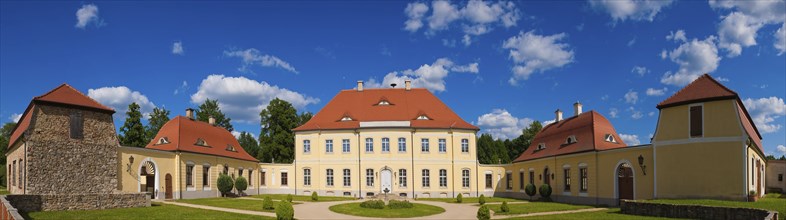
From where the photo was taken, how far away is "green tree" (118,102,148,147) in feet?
151

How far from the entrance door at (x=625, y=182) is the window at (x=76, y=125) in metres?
27.7

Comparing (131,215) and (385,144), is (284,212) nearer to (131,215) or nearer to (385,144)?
(131,215)

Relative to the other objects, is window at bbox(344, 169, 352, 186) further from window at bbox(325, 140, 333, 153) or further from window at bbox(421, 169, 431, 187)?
window at bbox(421, 169, 431, 187)

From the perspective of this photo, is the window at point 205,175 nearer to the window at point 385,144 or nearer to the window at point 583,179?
the window at point 385,144

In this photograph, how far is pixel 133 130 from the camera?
46031mm

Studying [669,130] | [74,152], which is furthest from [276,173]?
[669,130]

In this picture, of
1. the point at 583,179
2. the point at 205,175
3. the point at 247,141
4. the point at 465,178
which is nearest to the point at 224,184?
the point at 205,175

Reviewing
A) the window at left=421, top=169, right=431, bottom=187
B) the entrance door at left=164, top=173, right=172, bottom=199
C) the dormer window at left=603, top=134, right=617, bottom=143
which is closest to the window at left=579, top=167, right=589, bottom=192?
the dormer window at left=603, top=134, right=617, bottom=143

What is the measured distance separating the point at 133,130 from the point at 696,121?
44.0 m

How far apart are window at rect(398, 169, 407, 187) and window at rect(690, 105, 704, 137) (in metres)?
22.3

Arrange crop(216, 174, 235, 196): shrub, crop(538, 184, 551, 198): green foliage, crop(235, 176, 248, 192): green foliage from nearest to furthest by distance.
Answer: crop(538, 184, 551, 198): green foliage, crop(216, 174, 235, 196): shrub, crop(235, 176, 248, 192): green foliage

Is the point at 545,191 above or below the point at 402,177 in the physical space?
below

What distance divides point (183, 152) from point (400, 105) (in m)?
17.7

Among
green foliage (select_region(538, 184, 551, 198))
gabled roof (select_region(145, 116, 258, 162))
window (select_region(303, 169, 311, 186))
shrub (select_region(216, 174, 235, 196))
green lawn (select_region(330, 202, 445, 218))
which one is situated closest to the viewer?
green lawn (select_region(330, 202, 445, 218))
